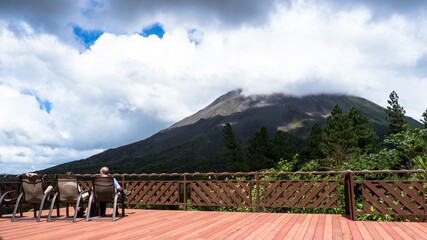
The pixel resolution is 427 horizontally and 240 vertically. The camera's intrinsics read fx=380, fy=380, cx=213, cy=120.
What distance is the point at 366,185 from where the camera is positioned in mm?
7617

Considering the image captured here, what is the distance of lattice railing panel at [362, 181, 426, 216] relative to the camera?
7.23 meters

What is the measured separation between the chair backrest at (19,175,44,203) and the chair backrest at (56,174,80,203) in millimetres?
458

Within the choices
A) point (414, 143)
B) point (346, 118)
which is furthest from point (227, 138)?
point (414, 143)

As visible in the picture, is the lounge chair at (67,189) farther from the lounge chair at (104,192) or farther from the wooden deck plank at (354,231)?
the wooden deck plank at (354,231)

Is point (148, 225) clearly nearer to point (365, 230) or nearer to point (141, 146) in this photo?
point (365, 230)

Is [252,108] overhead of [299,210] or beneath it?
overhead

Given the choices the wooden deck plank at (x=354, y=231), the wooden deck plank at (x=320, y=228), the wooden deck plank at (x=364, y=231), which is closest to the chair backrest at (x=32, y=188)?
the wooden deck plank at (x=320, y=228)

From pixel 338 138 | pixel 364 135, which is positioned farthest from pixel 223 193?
pixel 364 135

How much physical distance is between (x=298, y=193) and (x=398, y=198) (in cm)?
218

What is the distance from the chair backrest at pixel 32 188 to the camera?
309 inches

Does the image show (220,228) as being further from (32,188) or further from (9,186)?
(9,186)

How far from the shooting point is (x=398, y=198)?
7281mm

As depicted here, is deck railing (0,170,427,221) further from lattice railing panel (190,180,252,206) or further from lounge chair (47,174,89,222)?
lounge chair (47,174,89,222)

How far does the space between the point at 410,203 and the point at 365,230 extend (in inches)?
72.5
